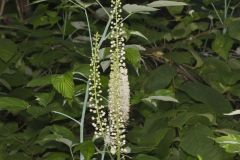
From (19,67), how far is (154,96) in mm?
1440

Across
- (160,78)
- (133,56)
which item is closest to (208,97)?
(160,78)

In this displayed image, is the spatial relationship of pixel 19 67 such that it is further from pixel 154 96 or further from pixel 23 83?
pixel 154 96

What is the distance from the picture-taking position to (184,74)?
3.04 m

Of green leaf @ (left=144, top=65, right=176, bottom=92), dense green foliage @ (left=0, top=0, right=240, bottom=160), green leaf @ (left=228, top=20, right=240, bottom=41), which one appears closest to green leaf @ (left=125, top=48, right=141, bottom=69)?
dense green foliage @ (left=0, top=0, right=240, bottom=160)

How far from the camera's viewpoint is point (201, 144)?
2.16 m

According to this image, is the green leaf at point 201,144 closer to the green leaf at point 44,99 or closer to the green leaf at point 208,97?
the green leaf at point 208,97

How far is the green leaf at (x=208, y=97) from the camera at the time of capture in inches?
103

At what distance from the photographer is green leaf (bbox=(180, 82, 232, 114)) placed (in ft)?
8.61

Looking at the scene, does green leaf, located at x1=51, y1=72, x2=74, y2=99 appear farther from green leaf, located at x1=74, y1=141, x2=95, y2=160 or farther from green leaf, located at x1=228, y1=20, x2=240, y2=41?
green leaf, located at x1=228, y1=20, x2=240, y2=41

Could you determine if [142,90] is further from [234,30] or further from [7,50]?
[7,50]

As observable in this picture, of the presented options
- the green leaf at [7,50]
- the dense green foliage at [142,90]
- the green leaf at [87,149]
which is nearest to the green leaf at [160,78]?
the dense green foliage at [142,90]

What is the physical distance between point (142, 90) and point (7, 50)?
0.80 m

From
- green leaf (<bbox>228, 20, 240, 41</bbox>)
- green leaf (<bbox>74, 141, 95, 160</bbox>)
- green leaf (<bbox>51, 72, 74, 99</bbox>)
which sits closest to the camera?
green leaf (<bbox>74, 141, 95, 160</bbox>)

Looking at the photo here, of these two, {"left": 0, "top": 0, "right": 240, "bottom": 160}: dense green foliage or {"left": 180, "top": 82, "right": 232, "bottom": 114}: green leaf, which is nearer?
{"left": 0, "top": 0, "right": 240, "bottom": 160}: dense green foliage
